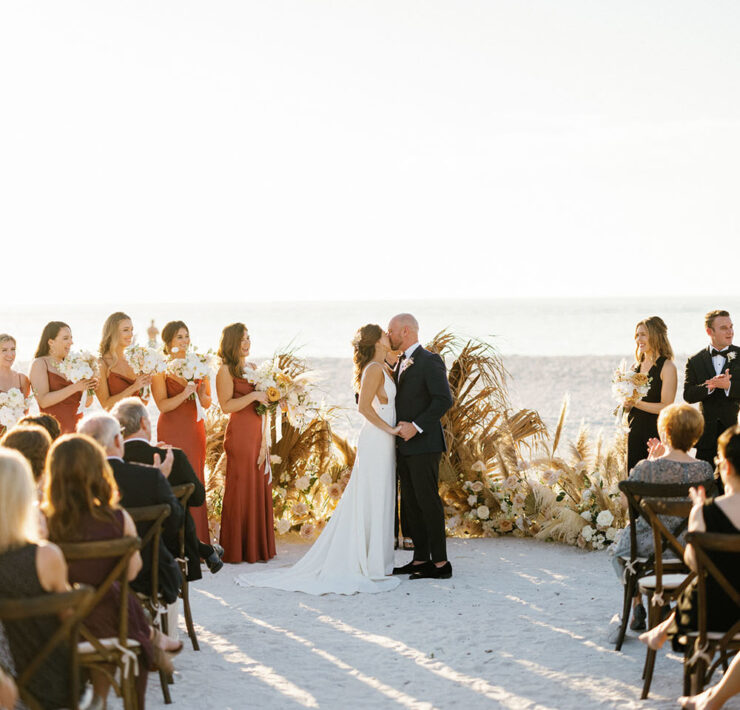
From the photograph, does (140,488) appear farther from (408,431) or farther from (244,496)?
(244,496)

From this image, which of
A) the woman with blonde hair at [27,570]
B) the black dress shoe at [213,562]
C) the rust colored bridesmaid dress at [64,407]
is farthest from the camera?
the rust colored bridesmaid dress at [64,407]

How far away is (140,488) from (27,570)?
1497mm

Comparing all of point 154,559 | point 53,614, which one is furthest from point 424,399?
point 53,614

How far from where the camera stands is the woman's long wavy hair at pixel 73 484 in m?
3.96

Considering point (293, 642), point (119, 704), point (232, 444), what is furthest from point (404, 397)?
point (119, 704)

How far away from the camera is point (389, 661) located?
5809 mm

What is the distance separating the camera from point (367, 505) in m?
8.08

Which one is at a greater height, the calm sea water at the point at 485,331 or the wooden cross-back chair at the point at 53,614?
the calm sea water at the point at 485,331

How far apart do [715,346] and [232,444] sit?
4568mm

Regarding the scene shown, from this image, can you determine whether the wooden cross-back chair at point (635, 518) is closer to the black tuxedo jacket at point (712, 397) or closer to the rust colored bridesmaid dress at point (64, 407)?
the black tuxedo jacket at point (712, 397)


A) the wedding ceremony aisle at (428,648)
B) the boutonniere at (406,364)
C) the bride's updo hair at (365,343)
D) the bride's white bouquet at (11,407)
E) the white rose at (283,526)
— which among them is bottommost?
the wedding ceremony aisle at (428,648)

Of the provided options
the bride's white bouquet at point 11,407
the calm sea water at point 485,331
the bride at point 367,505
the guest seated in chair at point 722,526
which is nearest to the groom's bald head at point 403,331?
the bride at point 367,505

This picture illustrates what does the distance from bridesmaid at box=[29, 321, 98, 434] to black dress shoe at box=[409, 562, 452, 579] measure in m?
3.38

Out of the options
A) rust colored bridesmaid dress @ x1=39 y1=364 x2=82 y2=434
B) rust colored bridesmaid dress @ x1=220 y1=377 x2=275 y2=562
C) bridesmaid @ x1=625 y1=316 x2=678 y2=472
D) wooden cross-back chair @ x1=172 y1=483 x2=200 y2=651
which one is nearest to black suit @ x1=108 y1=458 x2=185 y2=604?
wooden cross-back chair @ x1=172 y1=483 x2=200 y2=651
